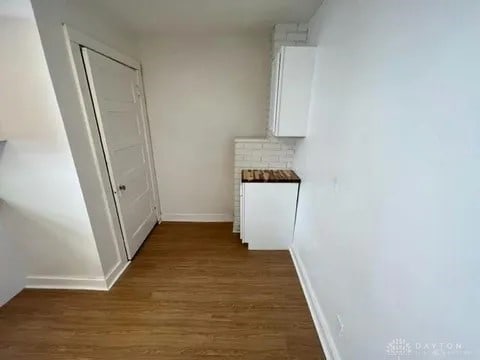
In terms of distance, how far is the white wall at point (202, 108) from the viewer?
2.45 m

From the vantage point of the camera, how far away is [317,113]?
1771mm

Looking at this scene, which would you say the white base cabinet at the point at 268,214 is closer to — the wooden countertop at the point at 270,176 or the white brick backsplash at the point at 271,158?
the wooden countertop at the point at 270,176

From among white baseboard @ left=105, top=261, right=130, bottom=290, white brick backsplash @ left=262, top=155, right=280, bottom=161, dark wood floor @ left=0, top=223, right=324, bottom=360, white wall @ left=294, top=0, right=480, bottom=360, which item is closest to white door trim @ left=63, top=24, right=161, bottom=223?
white baseboard @ left=105, top=261, right=130, bottom=290

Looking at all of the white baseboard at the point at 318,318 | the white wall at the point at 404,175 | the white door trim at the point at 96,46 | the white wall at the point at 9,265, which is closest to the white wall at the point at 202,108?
the white door trim at the point at 96,46

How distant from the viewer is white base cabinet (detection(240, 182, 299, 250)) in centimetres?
225

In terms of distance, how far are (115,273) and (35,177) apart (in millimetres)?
1097

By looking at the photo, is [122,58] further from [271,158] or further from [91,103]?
[271,158]

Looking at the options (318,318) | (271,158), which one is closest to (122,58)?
(271,158)

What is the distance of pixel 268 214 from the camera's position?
92.4 inches

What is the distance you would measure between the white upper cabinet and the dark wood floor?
1.49m

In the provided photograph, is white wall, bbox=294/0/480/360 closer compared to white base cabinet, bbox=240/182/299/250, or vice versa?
white wall, bbox=294/0/480/360

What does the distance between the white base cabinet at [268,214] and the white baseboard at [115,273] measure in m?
1.34

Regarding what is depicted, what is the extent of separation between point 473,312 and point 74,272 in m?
2.56

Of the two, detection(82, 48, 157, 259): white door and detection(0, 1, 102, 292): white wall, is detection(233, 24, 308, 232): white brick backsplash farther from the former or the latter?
detection(0, 1, 102, 292): white wall
